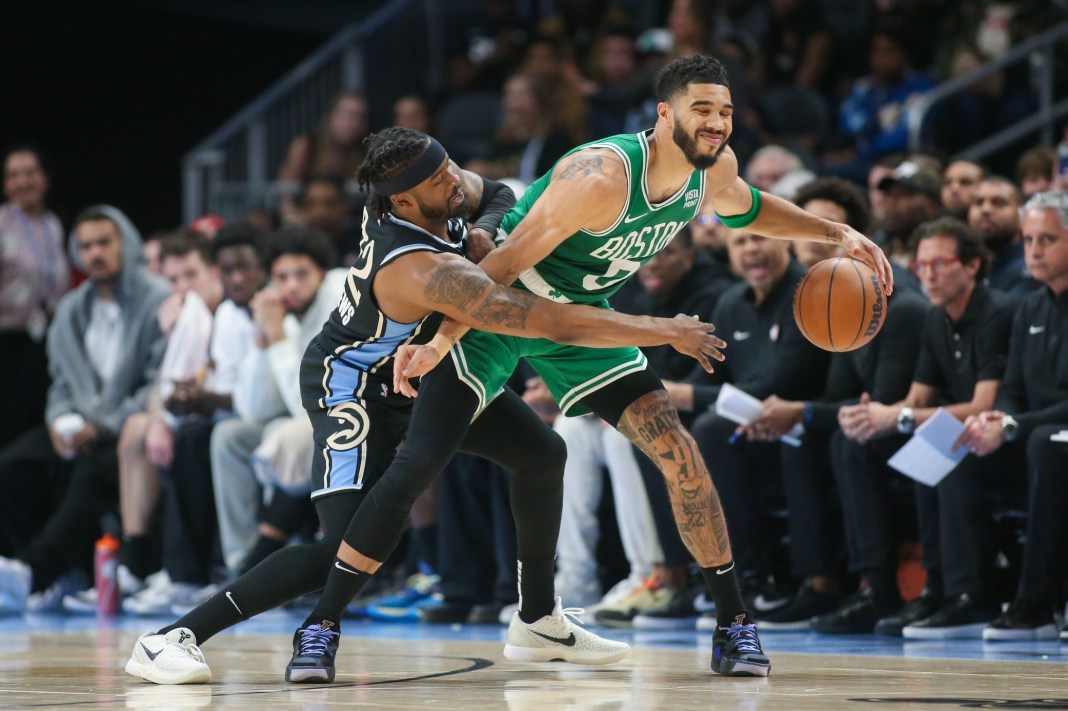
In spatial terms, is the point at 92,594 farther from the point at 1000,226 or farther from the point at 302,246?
the point at 1000,226

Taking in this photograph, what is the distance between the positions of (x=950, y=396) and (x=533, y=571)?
2.25m

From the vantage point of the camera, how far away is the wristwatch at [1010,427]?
223 inches

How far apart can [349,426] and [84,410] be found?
4.72 metres

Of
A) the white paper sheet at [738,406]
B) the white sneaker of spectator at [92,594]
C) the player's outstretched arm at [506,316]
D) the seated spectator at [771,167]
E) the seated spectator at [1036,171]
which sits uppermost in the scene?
the seated spectator at [771,167]

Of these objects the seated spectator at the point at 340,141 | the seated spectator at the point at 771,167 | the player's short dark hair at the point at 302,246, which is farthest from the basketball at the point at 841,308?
the seated spectator at the point at 340,141

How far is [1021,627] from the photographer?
549cm

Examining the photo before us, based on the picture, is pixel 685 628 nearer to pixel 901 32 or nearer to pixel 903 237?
pixel 903 237

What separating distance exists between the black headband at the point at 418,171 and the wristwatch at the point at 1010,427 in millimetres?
2545

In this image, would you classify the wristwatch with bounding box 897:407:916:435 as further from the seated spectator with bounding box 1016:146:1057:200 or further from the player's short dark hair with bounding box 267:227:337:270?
the player's short dark hair with bounding box 267:227:337:270

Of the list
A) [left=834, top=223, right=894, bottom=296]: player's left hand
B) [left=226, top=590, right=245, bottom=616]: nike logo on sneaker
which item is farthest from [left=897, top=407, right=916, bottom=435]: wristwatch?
[left=226, top=590, right=245, bottom=616]: nike logo on sneaker

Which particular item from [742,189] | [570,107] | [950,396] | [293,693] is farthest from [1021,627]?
[570,107]

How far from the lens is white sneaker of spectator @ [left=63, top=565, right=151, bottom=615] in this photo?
333 inches

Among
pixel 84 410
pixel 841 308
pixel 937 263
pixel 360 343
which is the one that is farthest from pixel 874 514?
pixel 84 410

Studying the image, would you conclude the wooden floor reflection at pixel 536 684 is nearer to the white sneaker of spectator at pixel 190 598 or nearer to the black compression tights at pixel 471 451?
the black compression tights at pixel 471 451
